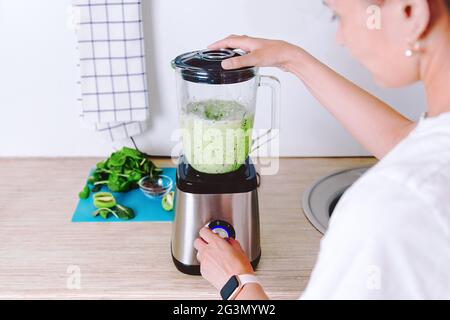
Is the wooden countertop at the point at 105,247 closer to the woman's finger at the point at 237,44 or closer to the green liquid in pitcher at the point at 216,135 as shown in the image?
the green liquid in pitcher at the point at 216,135

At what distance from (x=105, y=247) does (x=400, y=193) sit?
0.67 metres

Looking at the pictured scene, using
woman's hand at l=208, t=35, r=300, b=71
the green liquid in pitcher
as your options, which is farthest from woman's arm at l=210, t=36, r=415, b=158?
the green liquid in pitcher

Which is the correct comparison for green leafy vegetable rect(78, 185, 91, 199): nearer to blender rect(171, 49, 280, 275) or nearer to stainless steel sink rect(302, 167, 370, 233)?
blender rect(171, 49, 280, 275)

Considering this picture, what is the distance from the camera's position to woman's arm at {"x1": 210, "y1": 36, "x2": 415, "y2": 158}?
1.03 meters

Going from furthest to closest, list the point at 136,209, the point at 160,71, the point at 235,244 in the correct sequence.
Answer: the point at 160,71 < the point at 136,209 < the point at 235,244

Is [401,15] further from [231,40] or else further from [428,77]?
[231,40]

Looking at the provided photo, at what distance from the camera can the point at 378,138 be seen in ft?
3.39

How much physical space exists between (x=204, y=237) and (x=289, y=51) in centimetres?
37

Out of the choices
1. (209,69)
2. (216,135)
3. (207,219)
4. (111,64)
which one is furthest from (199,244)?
(111,64)

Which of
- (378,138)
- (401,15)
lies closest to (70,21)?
(378,138)

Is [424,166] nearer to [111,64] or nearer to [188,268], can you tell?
[188,268]

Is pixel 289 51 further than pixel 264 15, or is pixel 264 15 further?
pixel 264 15

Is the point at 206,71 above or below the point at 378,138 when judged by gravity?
above

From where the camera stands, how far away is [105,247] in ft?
3.59
